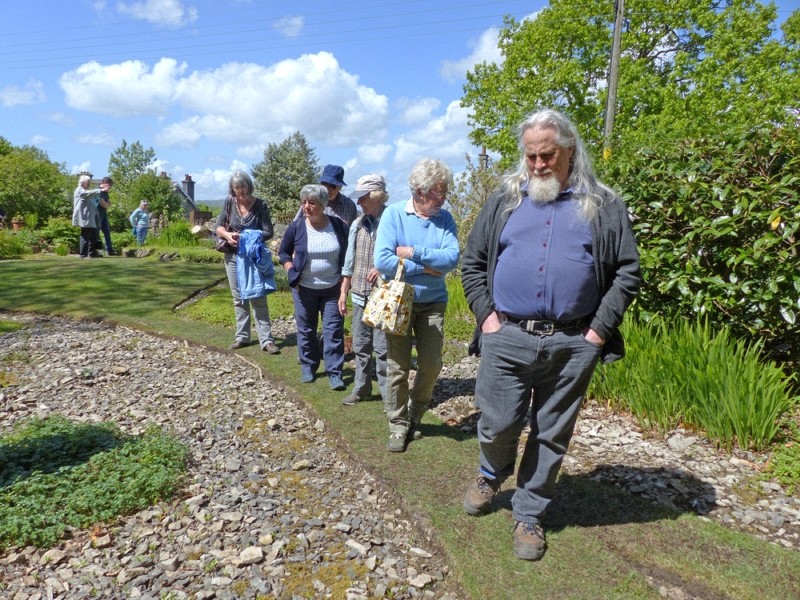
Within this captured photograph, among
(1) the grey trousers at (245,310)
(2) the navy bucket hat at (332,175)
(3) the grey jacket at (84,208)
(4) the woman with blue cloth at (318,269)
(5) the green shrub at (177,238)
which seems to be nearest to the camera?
(4) the woman with blue cloth at (318,269)

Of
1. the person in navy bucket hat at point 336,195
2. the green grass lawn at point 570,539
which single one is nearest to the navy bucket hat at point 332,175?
the person in navy bucket hat at point 336,195

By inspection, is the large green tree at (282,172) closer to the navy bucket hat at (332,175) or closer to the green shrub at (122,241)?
the green shrub at (122,241)

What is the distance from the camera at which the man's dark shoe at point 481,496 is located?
312cm

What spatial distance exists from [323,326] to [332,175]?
1.58m

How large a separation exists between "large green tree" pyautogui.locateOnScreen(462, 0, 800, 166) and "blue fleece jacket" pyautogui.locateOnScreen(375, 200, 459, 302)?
19.9 meters

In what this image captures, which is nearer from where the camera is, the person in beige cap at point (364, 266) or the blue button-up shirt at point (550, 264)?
the blue button-up shirt at point (550, 264)

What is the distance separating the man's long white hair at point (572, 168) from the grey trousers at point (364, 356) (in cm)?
207

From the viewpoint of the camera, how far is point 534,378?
2.83m

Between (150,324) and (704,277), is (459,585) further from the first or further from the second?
(150,324)

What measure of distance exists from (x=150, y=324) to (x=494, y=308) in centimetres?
594

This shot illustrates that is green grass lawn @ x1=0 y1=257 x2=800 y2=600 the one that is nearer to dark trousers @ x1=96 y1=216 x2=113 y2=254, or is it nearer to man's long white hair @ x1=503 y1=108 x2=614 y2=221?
man's long white hair @ x1=503 y1=108 x2=614 y2=221

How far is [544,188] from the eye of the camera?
2.68 m

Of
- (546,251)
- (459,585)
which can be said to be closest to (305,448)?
(459,585)

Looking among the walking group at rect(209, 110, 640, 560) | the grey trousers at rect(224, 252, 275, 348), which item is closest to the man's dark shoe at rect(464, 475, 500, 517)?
the walking group at rect(209, 110, 640, 560)
